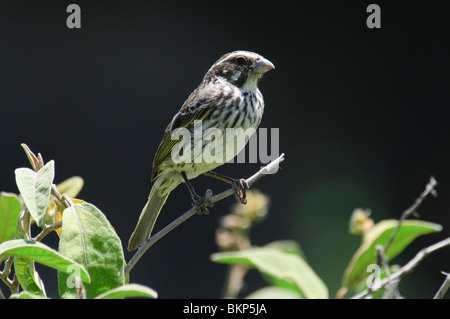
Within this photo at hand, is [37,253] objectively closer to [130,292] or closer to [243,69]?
[130,292]

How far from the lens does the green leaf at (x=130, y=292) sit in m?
0.91

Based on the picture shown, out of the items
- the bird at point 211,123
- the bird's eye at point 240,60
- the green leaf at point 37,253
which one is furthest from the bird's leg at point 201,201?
the green leaf at point 37,253

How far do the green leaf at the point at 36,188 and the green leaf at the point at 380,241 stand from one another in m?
0.76

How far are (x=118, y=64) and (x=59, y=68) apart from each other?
46 centimetres

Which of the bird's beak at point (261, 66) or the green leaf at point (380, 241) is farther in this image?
the bird's beak at point (261, 66)

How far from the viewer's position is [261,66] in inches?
107

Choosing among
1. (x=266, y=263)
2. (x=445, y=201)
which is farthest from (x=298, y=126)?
(x=266, y=263)

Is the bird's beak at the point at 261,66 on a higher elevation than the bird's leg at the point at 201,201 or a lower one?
higher

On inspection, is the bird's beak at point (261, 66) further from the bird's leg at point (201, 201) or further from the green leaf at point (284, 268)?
the green leaf at point (284, 268)

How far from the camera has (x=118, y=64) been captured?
16.9 ft

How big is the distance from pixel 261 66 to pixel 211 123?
1.14 ft

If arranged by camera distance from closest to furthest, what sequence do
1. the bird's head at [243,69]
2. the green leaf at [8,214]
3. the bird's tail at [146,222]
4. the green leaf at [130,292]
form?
the green leaf at [130,292], the green leaf at [8,214], the bird's tail at [146,222], the bird's head at [243,69]

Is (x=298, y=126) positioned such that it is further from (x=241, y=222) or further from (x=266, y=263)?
A: (x=266, y=263)

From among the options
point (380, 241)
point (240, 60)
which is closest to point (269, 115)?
point (240, 60)
